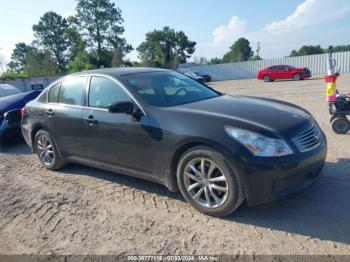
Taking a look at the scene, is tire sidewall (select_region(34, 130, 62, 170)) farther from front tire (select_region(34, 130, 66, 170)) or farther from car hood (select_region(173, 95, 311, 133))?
car hood (select_region(173, 95, 311, 133))

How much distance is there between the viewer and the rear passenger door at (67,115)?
473cm

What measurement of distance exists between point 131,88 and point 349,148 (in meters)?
3.77

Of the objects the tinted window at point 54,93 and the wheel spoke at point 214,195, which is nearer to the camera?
the wheel spoke at point 214,195

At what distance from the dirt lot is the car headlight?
739mm

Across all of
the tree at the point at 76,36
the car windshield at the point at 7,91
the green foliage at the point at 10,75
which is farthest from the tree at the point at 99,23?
the car windshield at the point at 7,91

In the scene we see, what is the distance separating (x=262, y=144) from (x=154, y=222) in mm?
1428

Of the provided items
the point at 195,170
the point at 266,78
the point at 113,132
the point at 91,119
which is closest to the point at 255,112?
the point at 195,170

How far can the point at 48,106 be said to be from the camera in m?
5.29

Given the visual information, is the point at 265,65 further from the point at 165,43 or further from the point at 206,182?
the point at 206,182

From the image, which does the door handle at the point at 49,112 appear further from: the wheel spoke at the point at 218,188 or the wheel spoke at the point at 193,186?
the wheel spoke at the point at 218,188

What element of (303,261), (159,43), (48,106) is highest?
(159,43)

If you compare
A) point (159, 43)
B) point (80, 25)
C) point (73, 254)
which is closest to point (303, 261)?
point (73, 254)

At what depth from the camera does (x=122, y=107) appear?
3877 millimetres

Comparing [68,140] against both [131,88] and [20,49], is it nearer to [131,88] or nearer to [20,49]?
[131,88]
